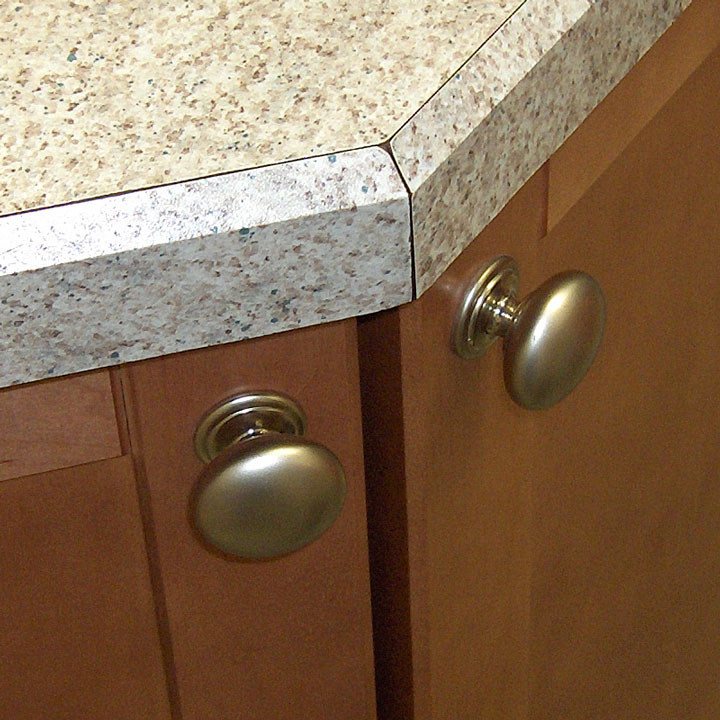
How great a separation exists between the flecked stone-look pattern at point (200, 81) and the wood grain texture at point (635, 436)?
10 centimetres

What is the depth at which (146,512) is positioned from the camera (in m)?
0.33

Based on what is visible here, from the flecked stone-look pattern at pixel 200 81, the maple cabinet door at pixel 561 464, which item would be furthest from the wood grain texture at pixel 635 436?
the flecked stone-look pattern at pixel 200 81

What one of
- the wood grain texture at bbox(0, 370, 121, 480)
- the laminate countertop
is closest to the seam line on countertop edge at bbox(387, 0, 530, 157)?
the laminate countertop

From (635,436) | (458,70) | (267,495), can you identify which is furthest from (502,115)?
(635,436)

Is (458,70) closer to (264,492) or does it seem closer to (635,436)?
(264,492)

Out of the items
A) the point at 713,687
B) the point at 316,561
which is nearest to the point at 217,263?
the point at 316,561

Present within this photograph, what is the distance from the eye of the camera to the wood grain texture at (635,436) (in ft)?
1.43

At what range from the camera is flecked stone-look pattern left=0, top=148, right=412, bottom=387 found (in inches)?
10.2

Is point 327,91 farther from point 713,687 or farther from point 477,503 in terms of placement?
point 713,687

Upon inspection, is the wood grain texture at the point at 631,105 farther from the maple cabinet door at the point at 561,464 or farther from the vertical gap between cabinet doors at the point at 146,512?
the vertical gap between cabinet doors at the point at 146,512

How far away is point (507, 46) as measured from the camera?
305 mm

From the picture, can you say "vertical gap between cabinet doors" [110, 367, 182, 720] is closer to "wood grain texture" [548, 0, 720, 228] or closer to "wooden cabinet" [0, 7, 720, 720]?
"wooden cabinet" [0, 7, 720, 720]

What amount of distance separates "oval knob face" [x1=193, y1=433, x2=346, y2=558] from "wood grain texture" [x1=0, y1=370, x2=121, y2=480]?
34 mm

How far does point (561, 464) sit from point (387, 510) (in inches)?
4.1
